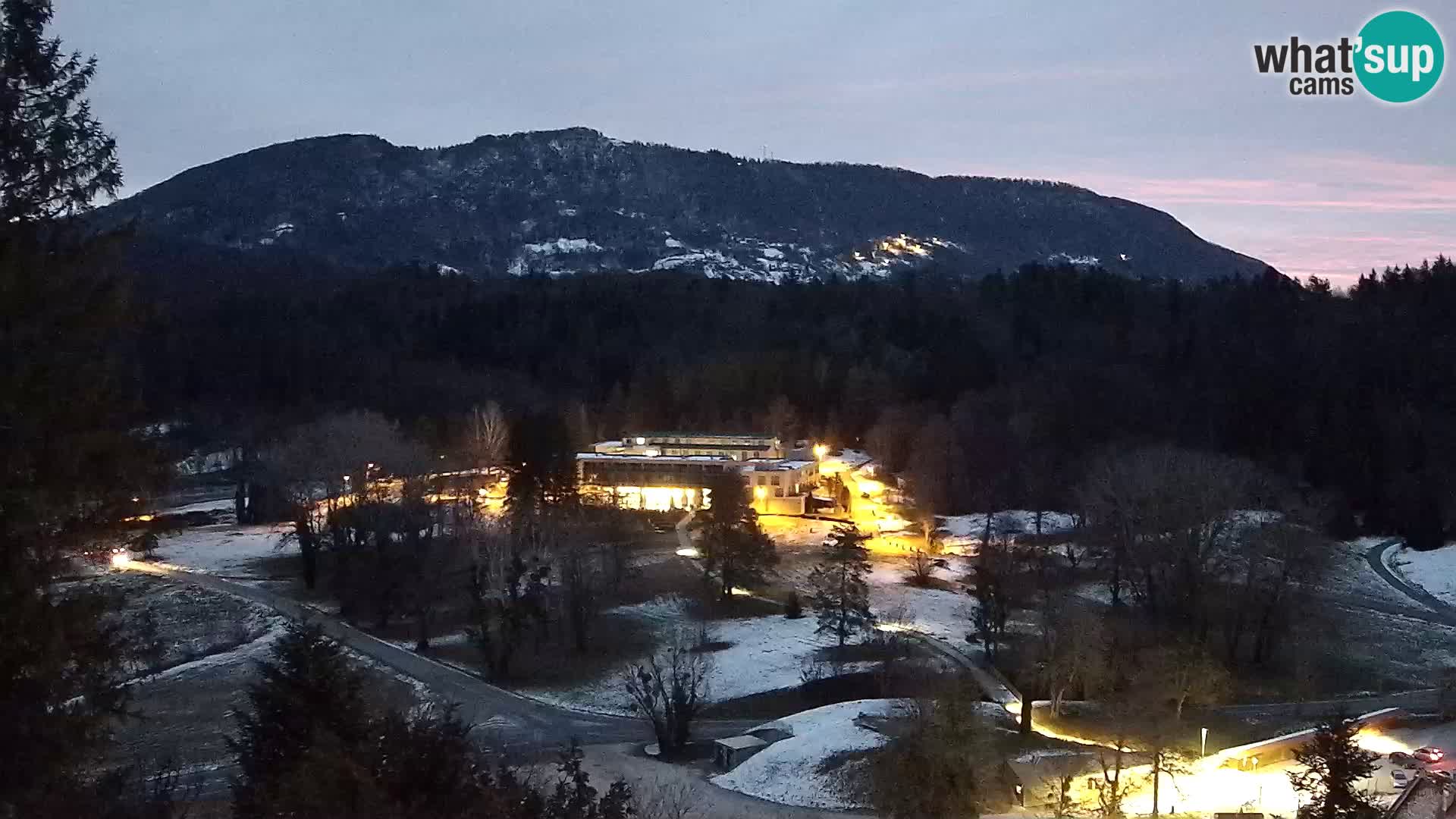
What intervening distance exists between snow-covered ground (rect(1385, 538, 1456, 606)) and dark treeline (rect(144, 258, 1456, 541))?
75.0 inches

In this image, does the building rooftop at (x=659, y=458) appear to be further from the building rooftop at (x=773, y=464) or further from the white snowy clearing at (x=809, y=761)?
the white snowy clearing at (x=809, y=761)

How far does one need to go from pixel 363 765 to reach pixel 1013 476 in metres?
47.6

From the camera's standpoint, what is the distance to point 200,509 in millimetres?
57344

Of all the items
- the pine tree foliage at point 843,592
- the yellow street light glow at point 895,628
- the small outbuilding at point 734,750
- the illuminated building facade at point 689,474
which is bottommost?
the small outbuilding at point 734,750

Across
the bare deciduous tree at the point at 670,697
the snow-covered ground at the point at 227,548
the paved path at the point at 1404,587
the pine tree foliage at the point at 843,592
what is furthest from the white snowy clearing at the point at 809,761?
the snow-covered ground at the point at 227,548

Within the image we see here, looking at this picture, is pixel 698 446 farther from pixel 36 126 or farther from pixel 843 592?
pixel 36 126

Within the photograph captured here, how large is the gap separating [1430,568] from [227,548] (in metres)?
49.8

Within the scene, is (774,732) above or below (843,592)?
below

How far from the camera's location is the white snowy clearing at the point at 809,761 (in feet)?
65.5

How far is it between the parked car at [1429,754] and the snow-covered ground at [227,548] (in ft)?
121

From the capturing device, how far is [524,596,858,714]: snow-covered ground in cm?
2717

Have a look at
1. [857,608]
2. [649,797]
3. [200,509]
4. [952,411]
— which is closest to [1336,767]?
[649,797]

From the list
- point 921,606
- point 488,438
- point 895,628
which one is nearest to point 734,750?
point 895,628

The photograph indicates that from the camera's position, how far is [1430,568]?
41.9m
